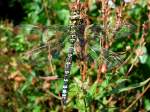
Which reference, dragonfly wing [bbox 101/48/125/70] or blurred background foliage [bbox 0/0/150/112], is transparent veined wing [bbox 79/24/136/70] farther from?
blurred background foliage [bbox 0/0/150/112]

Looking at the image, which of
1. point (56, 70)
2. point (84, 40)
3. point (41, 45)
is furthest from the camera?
point (56, 70)

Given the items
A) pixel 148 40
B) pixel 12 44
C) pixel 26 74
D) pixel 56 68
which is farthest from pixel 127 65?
pixel 12 44

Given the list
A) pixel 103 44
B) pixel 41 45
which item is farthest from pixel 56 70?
pixel 103 44

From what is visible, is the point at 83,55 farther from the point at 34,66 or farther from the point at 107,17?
the point at 34,66

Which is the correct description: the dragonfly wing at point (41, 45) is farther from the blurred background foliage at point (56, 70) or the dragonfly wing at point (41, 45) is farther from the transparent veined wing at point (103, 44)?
the transparent veined wing at point (103, 44)

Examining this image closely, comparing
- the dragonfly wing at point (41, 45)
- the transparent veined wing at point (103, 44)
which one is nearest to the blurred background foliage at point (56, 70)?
the dragonfly wing at point (41, 45)

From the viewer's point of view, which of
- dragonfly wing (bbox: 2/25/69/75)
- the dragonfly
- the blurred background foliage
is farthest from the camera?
the blurred background foliage

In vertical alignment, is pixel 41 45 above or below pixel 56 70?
above

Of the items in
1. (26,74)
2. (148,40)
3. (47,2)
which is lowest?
(26,74)

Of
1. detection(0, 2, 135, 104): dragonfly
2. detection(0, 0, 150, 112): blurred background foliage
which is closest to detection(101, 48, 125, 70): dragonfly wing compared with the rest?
detection(0, 2, 135, 104): dragonfly

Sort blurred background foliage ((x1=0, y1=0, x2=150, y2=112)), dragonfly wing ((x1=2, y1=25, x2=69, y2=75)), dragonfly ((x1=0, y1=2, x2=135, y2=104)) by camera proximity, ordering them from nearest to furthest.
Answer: dragonfly ((x1=0, y1=2, x2=135, y2=104))
dragonfly wing ((x1=2, y1=25, x2=69, y2=75))
blurred background foliage ((x1=0, y1=0, x2=150, y2=112))

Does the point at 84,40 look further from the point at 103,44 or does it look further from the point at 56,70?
the point at 56,70
